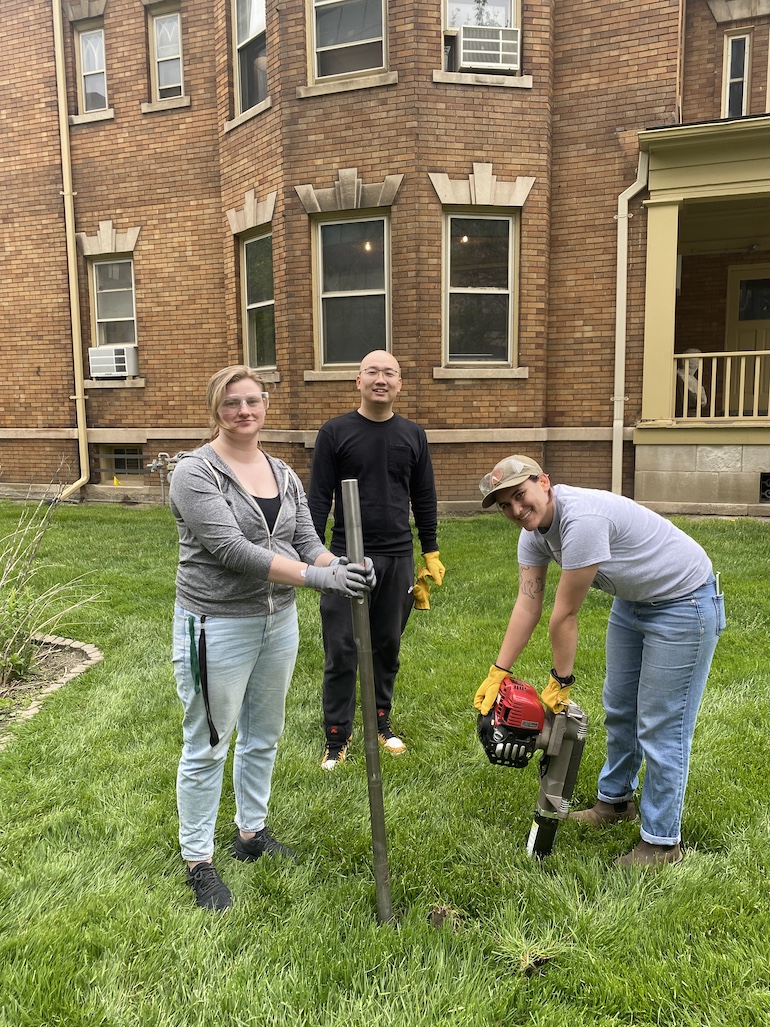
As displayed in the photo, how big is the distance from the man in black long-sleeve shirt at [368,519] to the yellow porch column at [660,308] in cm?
706

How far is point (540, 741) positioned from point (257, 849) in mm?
1228

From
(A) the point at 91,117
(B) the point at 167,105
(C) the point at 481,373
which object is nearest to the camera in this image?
(C) the point at 481,373

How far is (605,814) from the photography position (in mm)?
3348

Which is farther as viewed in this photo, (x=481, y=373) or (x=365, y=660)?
(x=481, y=373)

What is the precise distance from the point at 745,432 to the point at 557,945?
347 inches

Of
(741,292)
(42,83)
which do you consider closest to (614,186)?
(741,292)

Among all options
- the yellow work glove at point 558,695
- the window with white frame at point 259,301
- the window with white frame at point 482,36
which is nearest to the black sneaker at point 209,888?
the yellow work glove at point 558,695

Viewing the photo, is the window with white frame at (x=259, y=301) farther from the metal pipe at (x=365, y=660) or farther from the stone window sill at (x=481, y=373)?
the metal pipe at (x=365, y=660)

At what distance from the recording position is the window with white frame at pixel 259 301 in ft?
36.4

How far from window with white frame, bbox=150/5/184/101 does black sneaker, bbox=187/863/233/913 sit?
12186 millimetres

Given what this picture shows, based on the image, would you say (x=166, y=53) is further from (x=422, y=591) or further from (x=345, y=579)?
(x=345, y=579)

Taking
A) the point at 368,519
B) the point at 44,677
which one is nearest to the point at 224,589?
the point at 368,519

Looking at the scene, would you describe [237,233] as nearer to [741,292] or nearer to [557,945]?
[741,292]

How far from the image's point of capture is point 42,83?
492 inches
